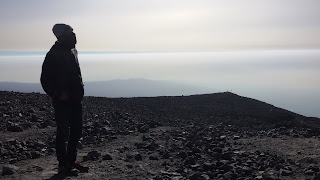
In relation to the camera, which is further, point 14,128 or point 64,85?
point 14,128

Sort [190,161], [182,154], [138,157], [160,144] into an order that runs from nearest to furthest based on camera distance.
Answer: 1. [190,161]
2. [138,157]
3. [182,154]
4. [160,144]

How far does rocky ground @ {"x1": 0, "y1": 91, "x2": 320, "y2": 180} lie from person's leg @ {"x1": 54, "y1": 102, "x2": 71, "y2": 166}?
0.41 metres

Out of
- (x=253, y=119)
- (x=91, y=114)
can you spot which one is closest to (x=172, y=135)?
(x=91, y=114)

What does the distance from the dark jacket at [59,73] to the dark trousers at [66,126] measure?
0.19 metres

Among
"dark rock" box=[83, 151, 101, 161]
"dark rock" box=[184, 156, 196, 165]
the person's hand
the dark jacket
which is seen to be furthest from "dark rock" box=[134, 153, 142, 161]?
the person's hand

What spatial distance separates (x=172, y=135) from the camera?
10742 mm

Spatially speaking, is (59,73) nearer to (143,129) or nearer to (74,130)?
(74,130)

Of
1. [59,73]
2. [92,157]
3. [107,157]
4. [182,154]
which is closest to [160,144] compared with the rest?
[182,154]

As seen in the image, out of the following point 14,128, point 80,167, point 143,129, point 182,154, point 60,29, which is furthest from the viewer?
point 143,129

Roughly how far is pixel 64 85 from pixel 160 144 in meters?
4.04

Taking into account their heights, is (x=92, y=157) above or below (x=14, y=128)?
below

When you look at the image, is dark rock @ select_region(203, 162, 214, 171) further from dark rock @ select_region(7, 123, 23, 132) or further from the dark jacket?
dark rock @ select_region(7, 123, 23, 132)

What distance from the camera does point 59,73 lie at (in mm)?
6289

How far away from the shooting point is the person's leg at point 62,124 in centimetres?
637
